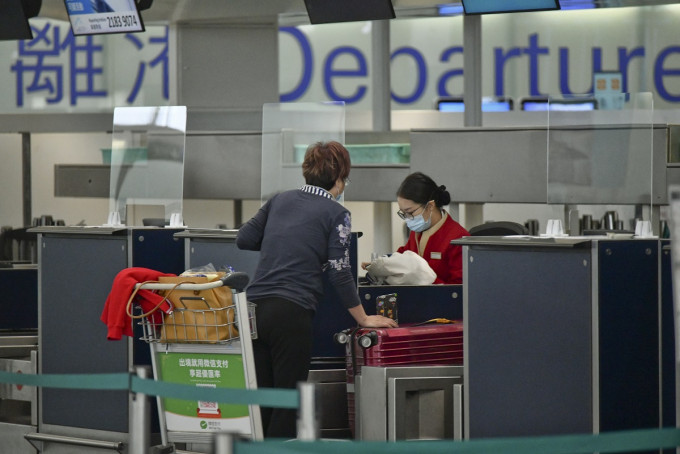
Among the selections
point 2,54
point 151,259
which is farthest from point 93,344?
point 2,54

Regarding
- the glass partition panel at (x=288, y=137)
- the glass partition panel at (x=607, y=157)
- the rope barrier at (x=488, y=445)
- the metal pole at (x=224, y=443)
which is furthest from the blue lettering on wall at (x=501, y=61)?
the metal pole at (x=224, y=443)

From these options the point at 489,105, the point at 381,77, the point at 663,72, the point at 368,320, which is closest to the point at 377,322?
the point at 368,320

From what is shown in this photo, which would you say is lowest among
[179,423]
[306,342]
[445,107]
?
[179,423]

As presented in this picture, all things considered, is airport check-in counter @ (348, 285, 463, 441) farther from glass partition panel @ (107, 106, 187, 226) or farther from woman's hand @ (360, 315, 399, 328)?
glass partition panel @ (107, 106, 187, 226)

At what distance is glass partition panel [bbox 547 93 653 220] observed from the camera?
520 cm

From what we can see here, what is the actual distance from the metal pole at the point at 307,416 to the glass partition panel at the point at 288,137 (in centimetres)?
320

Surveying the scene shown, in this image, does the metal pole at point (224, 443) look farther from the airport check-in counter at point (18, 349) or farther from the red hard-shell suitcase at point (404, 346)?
Result: the airport check-in counter at point (18, 349)

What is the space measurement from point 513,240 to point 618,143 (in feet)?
5.38

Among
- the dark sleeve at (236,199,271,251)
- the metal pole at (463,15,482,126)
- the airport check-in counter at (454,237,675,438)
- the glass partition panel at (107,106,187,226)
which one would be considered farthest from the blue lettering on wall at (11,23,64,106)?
the airport check-in counter at (454,237,675,438)

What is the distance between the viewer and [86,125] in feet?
37.7

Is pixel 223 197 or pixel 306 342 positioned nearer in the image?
pixel 306 342

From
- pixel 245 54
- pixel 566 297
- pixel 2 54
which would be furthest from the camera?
pixel 2 54

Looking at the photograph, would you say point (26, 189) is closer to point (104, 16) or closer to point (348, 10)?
point (104, 16)

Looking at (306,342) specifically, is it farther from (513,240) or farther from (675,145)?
(675,145)
